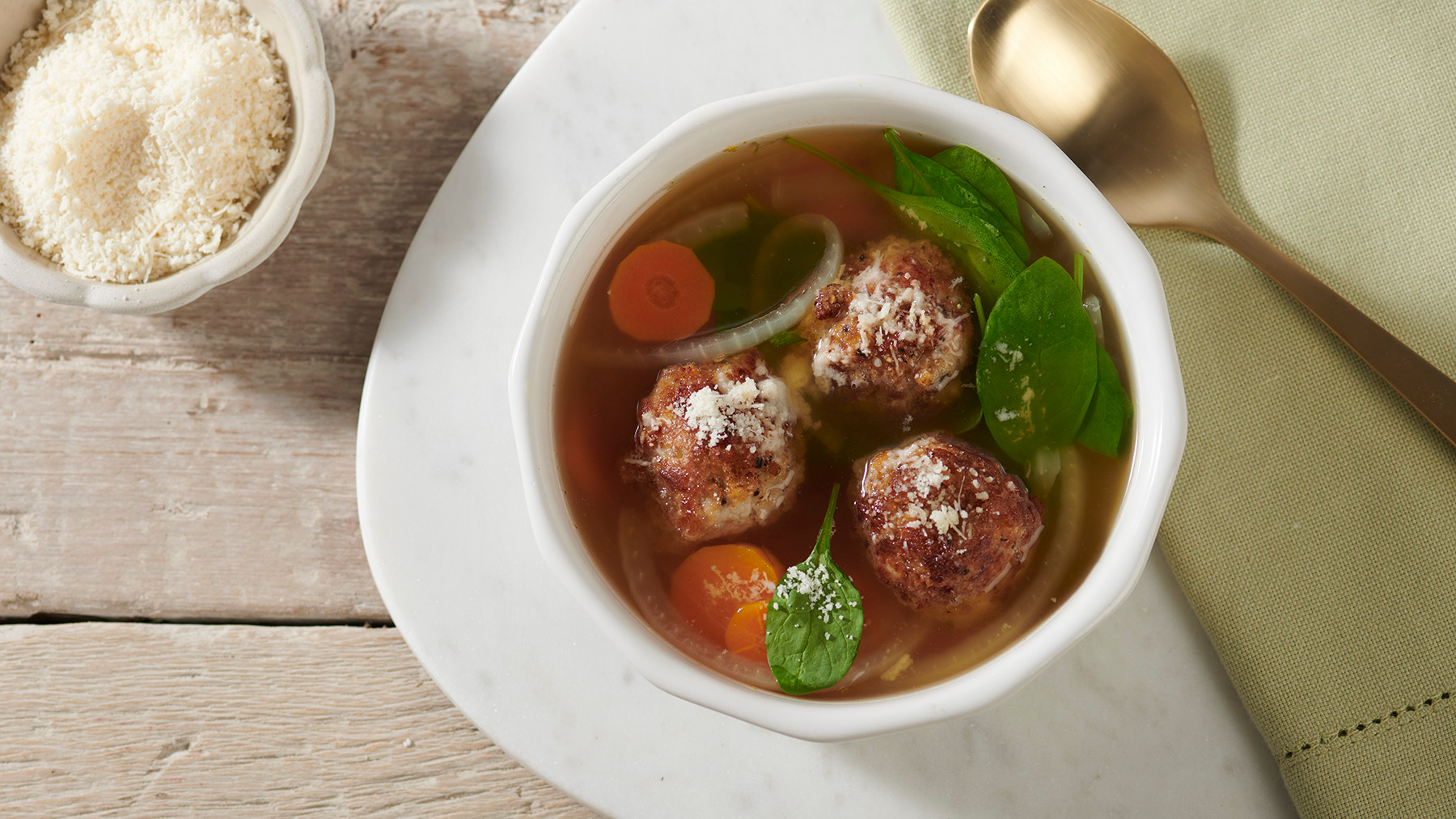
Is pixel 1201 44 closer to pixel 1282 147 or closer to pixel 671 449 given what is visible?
pixel 1282 147

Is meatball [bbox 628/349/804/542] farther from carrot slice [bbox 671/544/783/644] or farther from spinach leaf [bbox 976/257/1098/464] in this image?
spinach leaf [bbox 976/257/1098/464]

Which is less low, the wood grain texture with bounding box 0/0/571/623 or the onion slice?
the onion slice

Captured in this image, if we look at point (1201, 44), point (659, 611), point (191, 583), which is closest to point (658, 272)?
point (659, 611)

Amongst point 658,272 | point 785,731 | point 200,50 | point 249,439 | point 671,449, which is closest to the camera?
point 785,731

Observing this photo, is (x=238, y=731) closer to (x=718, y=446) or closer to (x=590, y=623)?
(x=590, y=623)

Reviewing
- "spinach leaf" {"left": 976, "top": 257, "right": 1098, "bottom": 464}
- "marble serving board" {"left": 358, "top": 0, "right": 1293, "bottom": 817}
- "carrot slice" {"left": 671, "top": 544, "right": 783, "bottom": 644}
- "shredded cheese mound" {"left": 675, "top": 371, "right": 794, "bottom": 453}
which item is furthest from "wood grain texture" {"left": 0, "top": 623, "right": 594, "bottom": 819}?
"spinach leaf" {"left": 976, "top": 257, "right": 1098, "bottom": 464}

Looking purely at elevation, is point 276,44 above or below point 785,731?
above
